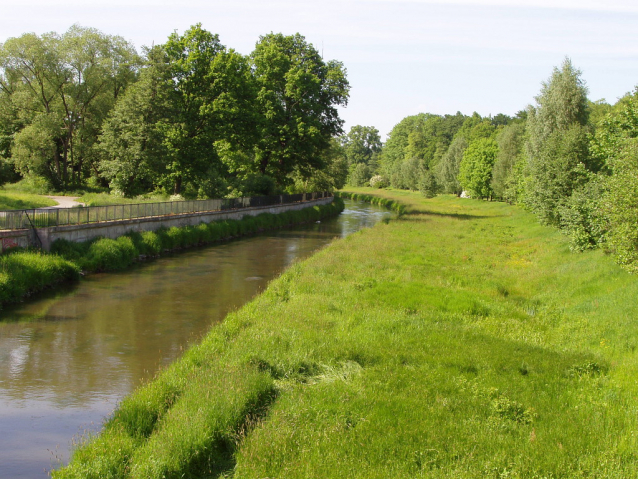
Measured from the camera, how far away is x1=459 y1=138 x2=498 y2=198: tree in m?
80.2

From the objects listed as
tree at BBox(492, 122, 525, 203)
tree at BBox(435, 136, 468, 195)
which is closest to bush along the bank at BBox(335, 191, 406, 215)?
tree at BBox(492, 122, 525, 203)

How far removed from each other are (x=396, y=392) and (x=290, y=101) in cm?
4991

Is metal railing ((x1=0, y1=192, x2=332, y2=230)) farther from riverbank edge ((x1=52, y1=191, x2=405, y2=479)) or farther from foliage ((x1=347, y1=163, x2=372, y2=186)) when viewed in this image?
foliage ((x1=347, y1=163, x2=372, y2=186))

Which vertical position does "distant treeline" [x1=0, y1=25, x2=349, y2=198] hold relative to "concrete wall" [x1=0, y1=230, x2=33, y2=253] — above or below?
above

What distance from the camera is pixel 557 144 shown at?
34281 mm

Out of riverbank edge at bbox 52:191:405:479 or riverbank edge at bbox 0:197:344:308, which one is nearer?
riverbank edge at bbox 52:191:405:479

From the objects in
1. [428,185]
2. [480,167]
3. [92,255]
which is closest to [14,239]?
[92,255]

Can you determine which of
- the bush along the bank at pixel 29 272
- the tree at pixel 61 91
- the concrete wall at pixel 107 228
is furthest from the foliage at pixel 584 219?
the tree at pixel 61 91

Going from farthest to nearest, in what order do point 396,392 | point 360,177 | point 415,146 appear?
point 360,177
point 415,146
point 396,392

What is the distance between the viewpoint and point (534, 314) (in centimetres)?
1639

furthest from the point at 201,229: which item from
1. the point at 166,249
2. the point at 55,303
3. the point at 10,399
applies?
the point at 10,399

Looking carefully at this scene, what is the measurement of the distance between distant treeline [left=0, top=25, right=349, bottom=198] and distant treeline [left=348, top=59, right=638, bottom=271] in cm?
2112

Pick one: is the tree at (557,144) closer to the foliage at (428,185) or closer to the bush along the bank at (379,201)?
the bush along the bank at (379,201)

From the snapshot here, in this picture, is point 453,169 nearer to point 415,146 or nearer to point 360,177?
point 415,146
